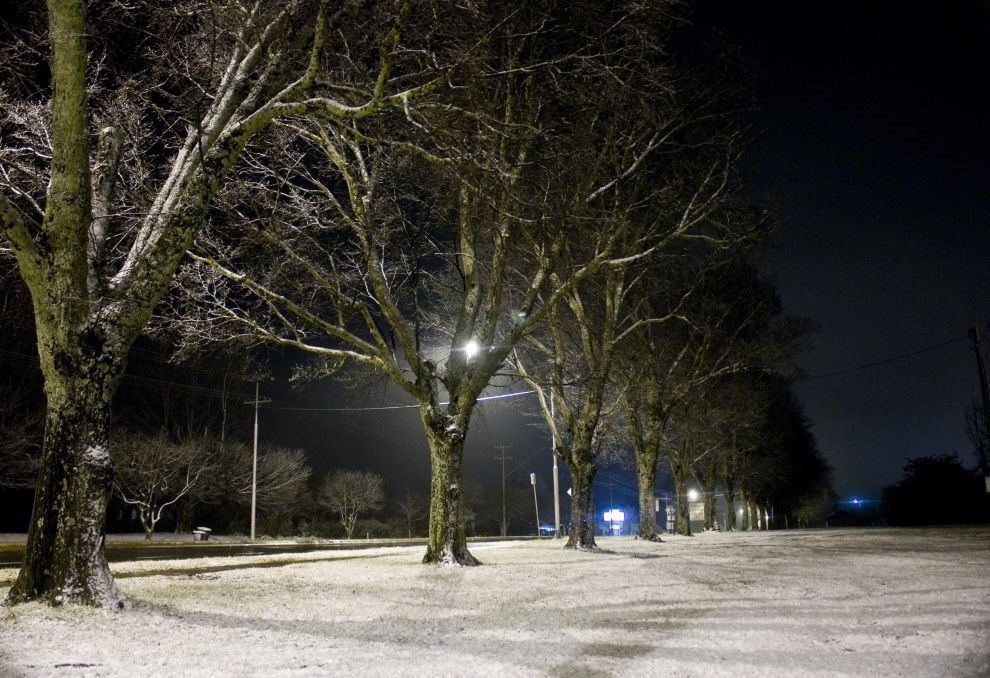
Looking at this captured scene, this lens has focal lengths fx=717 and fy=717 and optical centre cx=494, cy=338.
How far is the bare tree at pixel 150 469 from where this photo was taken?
33.8 meters

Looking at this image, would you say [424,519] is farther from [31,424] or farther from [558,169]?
[558,169]

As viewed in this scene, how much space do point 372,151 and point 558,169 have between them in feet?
13.5

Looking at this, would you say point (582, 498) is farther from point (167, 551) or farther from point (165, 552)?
point (167, 551)

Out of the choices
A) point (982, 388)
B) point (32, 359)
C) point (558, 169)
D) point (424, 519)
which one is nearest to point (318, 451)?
point (424, 519)

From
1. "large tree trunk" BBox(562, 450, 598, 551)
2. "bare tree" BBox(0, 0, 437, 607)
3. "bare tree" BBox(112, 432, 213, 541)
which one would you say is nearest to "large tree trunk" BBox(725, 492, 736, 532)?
"large tree trunk" BBox(562, 450, 598, 551)

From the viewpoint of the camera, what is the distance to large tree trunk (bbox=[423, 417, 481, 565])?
1395cm

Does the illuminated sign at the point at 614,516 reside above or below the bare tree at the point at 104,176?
below

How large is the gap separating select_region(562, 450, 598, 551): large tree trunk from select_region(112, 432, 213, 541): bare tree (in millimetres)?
21031

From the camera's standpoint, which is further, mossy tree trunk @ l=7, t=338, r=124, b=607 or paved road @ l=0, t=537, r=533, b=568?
paved road @ l=0, t=537, r=533, b=568

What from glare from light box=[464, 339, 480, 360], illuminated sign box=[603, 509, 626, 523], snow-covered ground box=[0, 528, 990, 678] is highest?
glare from light box=[464, 339, 480, 360]

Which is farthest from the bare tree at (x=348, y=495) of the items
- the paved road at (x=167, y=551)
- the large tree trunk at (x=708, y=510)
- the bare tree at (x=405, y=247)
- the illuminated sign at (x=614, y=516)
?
the bare tree at (x=405, y=247)

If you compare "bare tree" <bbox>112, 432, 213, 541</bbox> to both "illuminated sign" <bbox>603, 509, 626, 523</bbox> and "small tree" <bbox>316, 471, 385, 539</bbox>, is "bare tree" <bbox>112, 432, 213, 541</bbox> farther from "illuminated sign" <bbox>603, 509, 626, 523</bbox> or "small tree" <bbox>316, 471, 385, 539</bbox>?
"illuminated sign" <bbox>603, 509, 626, 523</bbox>

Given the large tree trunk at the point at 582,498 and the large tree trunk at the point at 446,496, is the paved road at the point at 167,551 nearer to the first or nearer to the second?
the large tree trunk at the point at 446,496

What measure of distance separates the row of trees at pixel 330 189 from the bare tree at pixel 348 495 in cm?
3114
